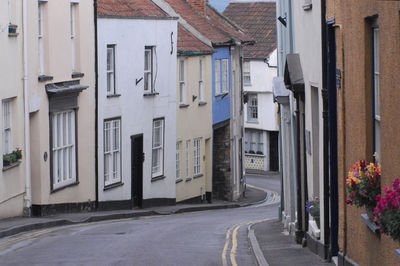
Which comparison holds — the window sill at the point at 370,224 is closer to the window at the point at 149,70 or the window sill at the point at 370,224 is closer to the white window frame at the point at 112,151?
the white window frame at the point at 112,151

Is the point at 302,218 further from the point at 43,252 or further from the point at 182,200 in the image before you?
the point at 182,200

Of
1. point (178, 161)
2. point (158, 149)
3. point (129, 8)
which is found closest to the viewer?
point (129, 8)

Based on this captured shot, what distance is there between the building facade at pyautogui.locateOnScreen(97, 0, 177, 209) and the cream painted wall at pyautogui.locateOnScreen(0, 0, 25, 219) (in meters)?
5.35

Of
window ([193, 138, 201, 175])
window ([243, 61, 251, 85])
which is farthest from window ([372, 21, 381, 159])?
window ([243, 61, 251, 85])

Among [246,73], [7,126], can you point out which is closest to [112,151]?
[7,126]

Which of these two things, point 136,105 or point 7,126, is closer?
point 7,126

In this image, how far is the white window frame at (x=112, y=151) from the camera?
27.8 meters

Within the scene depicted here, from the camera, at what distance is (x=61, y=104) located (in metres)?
24.5

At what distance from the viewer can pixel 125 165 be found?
28984 mm

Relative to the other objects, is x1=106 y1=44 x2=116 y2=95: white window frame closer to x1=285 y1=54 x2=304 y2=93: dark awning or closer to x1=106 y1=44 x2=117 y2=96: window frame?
x1=106 y1=44 x2=117 y2=96: window frame

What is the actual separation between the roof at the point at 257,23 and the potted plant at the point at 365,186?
158 feet

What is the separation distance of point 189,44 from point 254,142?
25.6 meters

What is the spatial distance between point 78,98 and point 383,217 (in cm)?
1899

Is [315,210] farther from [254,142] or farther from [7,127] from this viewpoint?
[254,142]
